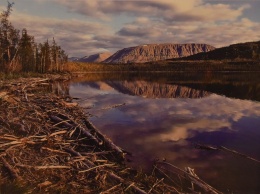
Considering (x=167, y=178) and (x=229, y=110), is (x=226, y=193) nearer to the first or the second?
(x=167, y=178)

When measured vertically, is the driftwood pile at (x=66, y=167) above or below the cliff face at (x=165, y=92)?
above

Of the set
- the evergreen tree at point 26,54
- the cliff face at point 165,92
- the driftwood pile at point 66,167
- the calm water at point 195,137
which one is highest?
the evergreen tree at point 26,54

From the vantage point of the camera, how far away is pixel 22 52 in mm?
85375

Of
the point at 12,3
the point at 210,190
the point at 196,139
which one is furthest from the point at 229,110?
the point at 12,3

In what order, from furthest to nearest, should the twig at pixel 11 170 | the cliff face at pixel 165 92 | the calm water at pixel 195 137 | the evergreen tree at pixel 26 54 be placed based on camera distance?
the evergreen tree at pixel 26 54 → the cliff face at pixel 165 92 → the calm water at pixel 195 137 → the twig at pixel 11 170

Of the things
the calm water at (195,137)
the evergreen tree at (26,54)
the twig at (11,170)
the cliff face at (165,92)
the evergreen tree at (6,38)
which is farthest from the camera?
the evergreen tree at (26,54)

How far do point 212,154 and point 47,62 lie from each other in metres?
99.4

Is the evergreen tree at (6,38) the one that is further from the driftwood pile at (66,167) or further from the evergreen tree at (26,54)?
the driftwood pile at (66,167)

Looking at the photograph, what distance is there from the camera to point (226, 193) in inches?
318

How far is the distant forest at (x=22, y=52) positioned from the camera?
65188 mm

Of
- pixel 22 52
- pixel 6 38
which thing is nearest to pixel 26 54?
pixel 22 52

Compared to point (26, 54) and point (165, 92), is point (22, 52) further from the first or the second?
point (165, 92)

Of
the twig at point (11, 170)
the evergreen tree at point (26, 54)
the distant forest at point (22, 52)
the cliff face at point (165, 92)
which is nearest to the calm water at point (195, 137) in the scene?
the twig at point (11, 170)

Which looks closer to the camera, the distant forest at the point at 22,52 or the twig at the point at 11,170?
the twig at the point at 11,170
